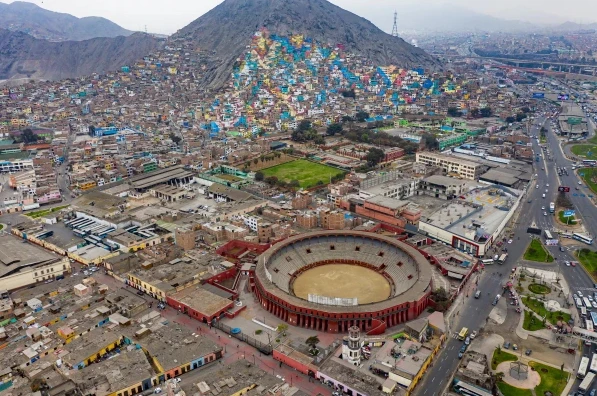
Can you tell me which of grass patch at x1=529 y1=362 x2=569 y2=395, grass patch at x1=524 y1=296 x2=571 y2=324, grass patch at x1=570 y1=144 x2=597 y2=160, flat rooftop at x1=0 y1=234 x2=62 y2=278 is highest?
grass patch at x1=570 y1=144 x2=597 y2=160

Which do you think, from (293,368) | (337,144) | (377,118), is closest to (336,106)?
(377,118)

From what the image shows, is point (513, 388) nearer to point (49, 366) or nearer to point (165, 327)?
point (165, 327)

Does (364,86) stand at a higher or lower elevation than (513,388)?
higher

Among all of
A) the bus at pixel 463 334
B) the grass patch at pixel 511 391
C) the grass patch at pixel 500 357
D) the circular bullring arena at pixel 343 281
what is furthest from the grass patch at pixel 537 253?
the grass patch at pixel 511 391

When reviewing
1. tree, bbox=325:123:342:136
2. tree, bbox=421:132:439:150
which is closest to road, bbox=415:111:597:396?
tree, bbox=421:132:439:150

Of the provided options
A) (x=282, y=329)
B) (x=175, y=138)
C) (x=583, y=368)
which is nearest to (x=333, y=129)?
(x=175, y=138)

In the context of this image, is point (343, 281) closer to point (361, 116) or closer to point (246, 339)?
point (246, 339)

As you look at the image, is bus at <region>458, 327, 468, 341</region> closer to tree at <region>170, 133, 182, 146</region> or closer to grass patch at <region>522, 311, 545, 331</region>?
grass patch at <region>522, 311, 545, 331</region>
